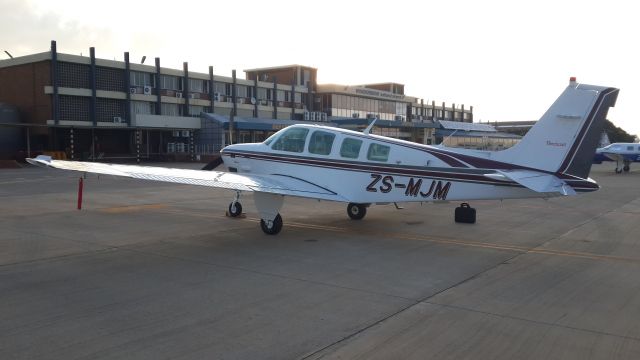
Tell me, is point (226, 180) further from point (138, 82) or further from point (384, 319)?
point (138, 82)

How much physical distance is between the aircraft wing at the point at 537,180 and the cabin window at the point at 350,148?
294 cm

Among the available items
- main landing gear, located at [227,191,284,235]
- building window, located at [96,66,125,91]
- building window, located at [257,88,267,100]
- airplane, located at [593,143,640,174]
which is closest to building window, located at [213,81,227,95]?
building window, located at [257,88,267,100]

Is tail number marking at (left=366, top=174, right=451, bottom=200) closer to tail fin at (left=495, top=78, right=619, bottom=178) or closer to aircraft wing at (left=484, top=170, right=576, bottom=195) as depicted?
aircraft wing at (left=484, top=170, right=576, bottom=195)

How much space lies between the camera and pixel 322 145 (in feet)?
39.1

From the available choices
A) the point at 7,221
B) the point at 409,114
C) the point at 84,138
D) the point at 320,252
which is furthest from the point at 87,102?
the point at 409,114

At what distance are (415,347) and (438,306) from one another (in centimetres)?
143

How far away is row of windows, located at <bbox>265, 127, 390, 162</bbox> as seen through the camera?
444 inches

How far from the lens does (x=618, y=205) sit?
696 inches

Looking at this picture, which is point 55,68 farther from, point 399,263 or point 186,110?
point 399,263

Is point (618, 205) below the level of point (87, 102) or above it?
below

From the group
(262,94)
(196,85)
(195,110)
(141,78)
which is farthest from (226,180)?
(262,94)

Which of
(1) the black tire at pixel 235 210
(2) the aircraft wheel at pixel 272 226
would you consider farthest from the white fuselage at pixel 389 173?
(1) the black tire at pixel 235 210

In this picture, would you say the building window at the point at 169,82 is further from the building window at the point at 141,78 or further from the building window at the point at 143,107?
the building window at the point at 143,107

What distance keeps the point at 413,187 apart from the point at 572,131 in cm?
336
